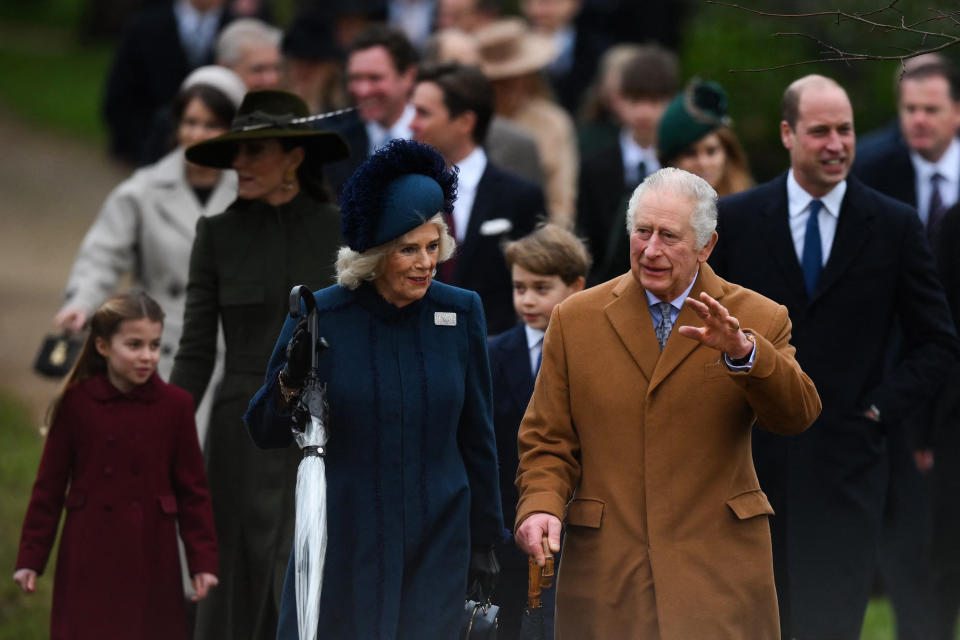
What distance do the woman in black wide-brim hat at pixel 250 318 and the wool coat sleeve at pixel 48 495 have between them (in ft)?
1.67

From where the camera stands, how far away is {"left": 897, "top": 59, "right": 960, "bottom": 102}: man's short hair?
29.3 feet

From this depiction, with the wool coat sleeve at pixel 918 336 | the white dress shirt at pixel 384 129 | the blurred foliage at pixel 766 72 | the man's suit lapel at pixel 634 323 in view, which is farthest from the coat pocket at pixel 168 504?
the blurred foliage at pixel 766 72

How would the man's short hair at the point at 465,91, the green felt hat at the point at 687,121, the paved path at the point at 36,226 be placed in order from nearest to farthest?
the green felt hat at the point at 687,121
the man's short hair at the point at 465,91
the paved path at the point at 36,226

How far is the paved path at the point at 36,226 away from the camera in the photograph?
1544 centimetres

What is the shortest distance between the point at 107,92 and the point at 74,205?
26.2ft

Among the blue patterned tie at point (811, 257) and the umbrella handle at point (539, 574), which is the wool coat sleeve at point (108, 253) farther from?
the umbrella handle at point (539, 574)

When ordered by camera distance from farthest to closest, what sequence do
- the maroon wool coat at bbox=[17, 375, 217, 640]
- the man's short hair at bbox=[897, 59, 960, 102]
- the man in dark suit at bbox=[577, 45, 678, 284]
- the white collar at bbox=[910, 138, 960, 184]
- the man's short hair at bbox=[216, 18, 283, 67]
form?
the man's short hair at bbox=[216, 18, 283, 67], the man in dark suit at bbox=[577, 45, 678, 284], the man's short hair at bbox=[897, 59, 960, 102], the white collar at bbox=[910, 138, 960, 184], the maroon wool coat at bbox=[17, 375, 217, 640]

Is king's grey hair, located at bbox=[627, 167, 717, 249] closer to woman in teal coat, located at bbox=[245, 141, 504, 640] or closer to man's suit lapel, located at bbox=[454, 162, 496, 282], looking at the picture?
woman in teal coat, located at bbox=[245, 141, 504, 640]

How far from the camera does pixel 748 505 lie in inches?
208

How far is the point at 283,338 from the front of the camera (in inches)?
220

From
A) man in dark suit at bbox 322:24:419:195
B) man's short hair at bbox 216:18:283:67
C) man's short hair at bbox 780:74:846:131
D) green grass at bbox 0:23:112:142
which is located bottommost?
man's short hair at bbox 780:74:846:131

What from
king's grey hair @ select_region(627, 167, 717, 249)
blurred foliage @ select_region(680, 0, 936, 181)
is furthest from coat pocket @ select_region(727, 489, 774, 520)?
blurred foliage @ select_region(680, 0, 936, 181)

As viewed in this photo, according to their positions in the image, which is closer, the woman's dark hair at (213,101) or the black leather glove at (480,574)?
the black leather glove at (480,574)

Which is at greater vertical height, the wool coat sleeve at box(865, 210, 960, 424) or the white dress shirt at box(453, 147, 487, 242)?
the white dress shirt at box(453, 147, 487, 242)
